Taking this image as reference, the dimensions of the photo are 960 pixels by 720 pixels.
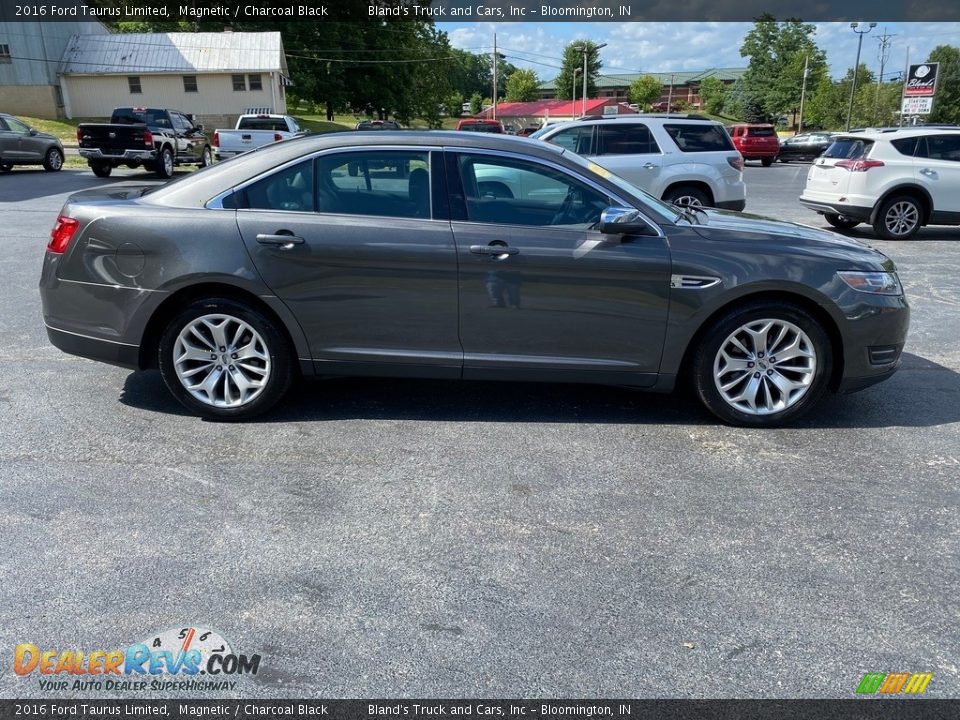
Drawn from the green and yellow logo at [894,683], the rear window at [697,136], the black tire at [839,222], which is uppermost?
the rear window at [697,136]

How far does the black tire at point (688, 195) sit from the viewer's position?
39.8 ft

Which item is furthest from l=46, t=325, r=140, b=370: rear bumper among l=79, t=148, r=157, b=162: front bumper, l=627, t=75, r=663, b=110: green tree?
l=627, t=75, r=663, b=110: green tree

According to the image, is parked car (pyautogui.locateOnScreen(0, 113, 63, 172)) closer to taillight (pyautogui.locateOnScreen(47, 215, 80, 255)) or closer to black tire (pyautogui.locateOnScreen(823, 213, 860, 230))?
taillight (pyautogui.locateOnScreen(47, 215, 80, 255))

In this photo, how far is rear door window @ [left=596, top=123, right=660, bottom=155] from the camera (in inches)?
480

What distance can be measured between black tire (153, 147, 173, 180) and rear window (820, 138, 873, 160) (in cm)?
1711

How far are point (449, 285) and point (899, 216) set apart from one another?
10.3 m

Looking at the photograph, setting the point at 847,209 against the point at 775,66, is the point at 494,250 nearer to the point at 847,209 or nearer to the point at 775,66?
the point at 847,209

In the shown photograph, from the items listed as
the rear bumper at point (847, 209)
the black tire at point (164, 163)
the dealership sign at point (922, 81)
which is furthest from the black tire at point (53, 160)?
the dealership sign at point (922, 81)

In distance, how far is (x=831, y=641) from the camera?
9.14 ft

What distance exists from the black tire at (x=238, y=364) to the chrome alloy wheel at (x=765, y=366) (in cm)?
254

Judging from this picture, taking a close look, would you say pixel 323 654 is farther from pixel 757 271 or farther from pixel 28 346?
pixel 28 346

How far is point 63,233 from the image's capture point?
4715 mm

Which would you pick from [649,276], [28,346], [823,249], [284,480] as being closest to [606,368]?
[649,276]

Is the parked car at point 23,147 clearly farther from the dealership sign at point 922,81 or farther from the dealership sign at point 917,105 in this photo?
the dealership sign at point 922,81
